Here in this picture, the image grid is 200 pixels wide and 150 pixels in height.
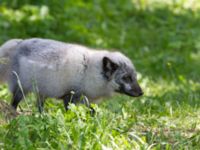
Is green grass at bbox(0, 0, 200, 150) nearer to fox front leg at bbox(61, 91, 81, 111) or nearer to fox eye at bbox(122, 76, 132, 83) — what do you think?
fox front leg at bbox(61, 91, 81, 111)

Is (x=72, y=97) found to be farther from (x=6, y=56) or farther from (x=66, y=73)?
(x=6, y=56)

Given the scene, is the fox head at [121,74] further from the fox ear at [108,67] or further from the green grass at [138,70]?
the green grass at [138,70]

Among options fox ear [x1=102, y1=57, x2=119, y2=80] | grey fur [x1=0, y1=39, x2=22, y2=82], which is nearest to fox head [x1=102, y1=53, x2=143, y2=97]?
fox ear [x1=102, y1=57, x2=119, y2=80]

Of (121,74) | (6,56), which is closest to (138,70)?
(121,74)

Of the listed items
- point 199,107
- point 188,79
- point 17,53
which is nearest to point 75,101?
point 17,53

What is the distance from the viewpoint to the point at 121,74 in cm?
845

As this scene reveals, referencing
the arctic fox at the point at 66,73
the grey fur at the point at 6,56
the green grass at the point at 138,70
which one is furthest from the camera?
the grey fur at the point at 6,56

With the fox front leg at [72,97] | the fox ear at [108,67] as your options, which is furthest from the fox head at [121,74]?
the fox front leg at [72,97]

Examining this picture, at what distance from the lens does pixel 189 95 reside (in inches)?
382

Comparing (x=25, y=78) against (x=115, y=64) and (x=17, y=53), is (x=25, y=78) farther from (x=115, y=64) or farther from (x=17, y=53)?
(x=115, y=64)

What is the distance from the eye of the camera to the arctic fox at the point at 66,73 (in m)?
8.27

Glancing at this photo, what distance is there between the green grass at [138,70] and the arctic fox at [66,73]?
22 centimetres

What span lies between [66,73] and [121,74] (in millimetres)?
742

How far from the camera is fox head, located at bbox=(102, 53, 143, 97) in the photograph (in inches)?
330
